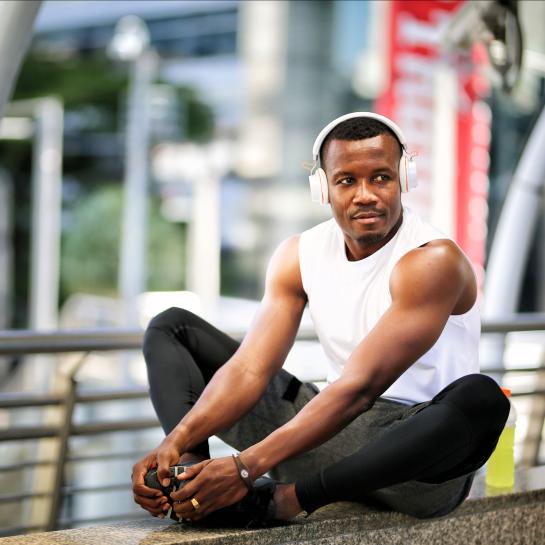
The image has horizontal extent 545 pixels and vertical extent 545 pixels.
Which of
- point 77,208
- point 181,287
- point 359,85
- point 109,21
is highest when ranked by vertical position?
point 109,21

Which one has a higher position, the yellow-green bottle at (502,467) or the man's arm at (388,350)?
the man's arm at (388,350)

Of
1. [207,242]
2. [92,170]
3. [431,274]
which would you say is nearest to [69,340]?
[431,274]

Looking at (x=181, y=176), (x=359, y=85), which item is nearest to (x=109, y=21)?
(x=181, y=176)

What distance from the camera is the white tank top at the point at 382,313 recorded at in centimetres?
303

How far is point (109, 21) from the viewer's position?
118 ft

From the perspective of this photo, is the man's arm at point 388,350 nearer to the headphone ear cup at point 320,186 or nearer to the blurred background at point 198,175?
the headphone ear cup at point 320,186

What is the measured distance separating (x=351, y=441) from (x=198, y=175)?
2682 cm

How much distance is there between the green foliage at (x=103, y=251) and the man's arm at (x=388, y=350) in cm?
3239

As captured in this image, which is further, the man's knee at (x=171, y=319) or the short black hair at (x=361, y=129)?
the man's knee at (x=171, y=319)

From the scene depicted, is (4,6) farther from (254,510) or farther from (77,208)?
(77,208)

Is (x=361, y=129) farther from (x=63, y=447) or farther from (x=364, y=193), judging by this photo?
(x=63, y=447)

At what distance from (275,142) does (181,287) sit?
7.06 m

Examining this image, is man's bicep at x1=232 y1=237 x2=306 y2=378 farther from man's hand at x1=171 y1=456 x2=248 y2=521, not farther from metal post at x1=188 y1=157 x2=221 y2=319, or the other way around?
metal post at x1=188 y1=157 x2=221 y2=319

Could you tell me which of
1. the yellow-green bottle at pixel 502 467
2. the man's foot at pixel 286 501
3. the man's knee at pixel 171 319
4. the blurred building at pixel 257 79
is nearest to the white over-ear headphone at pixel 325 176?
the man's knee at pixel 171 319
